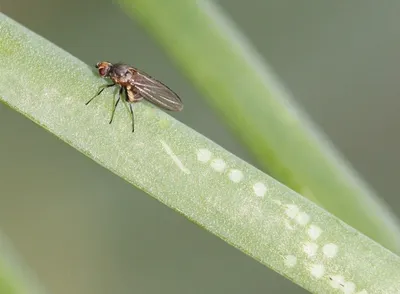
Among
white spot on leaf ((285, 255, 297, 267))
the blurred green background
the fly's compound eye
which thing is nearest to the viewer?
white spot on leaf ((285, 255, 297, 267))

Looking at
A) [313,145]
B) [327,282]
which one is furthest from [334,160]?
[327,282]

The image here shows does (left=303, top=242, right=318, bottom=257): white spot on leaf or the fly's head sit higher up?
the fly's head

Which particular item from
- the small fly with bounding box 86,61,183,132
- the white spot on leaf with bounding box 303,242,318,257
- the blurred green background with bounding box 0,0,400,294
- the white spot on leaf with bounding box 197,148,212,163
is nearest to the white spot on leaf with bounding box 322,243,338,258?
the white spot on leaf with bounding box 303,242,318,257

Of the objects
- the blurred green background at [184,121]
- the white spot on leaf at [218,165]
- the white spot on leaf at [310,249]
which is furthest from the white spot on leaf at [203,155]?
the blurred green background at [184,121]

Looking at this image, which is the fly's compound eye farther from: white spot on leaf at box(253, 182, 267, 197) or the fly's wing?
white spot on leaf at box(253, 182, 267, 197)

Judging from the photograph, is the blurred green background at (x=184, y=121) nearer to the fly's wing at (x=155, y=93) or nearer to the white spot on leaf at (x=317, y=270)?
the fly's wing at (x=155, y=93)

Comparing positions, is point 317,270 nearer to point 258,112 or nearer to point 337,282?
point 337,282

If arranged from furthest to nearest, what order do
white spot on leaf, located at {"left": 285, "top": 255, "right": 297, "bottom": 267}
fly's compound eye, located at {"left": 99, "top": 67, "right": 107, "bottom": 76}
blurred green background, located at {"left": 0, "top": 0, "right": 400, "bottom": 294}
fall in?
blurred green background, located at {"left": 0, "top": 0, "right": 400, "bottom": 294}
fly's compound eye, located at {"left": 99, "top": 67, "right": 107, "bottom": 76}
white spot on leaf, located at {"left": 285, "top": 255, "right": 297, "bottom": 267}
